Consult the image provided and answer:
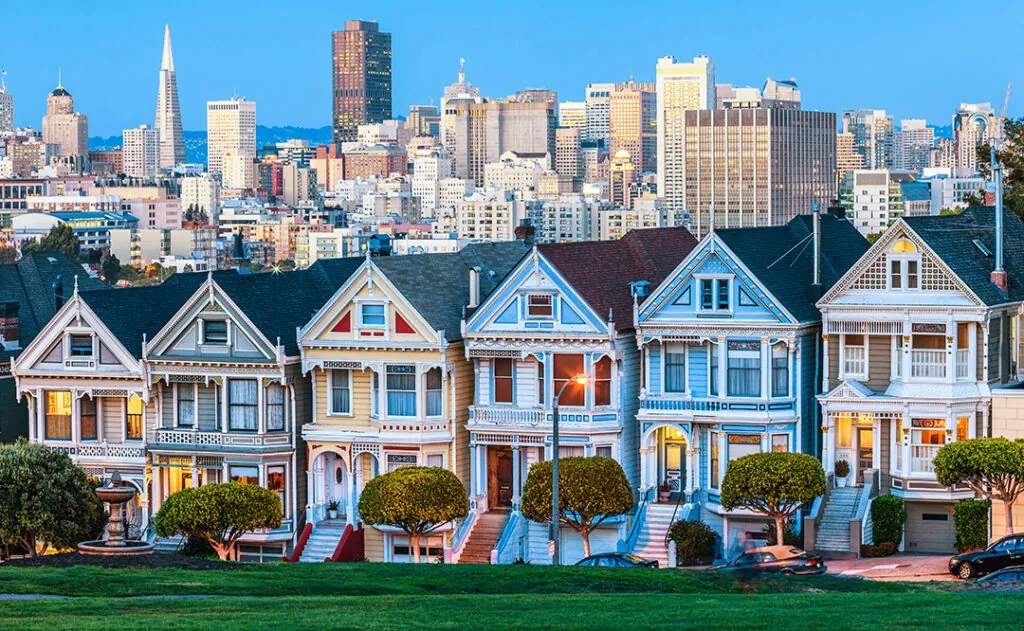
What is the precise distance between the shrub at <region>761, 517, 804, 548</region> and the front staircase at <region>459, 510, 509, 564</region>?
20.7ft

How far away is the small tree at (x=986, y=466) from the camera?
155ft

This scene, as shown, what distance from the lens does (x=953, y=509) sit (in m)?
49.8

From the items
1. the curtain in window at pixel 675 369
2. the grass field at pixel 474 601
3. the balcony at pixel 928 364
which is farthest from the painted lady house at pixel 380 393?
the balcony at pixel 928 364

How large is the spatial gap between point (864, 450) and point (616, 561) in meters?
7.78

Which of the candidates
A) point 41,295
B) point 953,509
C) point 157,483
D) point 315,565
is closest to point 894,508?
point 953,509

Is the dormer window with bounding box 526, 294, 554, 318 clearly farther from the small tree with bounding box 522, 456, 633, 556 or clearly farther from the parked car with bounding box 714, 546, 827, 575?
the parked car with bounding box 714, 546, 827, 575

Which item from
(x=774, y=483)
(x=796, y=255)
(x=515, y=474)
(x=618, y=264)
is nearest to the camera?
(x=774, y=483)

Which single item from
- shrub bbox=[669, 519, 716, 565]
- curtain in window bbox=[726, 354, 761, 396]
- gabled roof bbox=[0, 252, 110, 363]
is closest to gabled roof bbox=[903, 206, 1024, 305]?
curtain in window bbox=[726, 354, 761, 396]

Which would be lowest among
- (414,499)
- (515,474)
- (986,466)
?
(414,499)

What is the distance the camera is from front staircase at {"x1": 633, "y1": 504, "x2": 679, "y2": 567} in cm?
5126

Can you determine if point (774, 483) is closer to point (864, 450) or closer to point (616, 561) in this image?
point (864, 450)

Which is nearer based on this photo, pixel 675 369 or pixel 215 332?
pixel 675 369

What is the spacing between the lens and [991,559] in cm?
4406

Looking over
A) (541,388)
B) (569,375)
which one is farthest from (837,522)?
(541,388)
